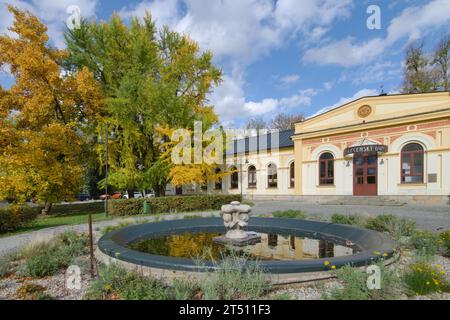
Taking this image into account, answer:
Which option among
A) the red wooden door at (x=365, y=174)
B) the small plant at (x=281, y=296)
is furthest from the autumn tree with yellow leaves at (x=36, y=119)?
the red wooden door at (x=365, y=174)

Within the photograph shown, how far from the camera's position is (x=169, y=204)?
16.7 m

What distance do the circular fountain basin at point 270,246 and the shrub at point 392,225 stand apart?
3.71 ft

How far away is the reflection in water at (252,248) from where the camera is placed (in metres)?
6.54

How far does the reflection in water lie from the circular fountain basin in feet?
0.08

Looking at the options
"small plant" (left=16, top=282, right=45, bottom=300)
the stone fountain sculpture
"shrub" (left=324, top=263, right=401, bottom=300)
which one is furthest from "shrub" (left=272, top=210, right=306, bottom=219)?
"small plant" (left=16, top=282, right=45, bottom=300)

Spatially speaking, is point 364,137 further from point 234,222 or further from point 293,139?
point 234,222

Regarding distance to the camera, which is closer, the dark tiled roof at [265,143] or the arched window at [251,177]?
the dark tiled roof at [265,143]

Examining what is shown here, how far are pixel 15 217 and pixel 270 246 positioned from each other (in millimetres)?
11244

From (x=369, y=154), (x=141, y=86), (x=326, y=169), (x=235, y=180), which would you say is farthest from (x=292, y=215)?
(x=235, y=180)

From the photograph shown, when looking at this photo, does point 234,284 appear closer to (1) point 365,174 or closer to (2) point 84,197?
(1) point 365,174

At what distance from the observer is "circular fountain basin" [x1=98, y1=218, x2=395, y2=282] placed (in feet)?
14.9

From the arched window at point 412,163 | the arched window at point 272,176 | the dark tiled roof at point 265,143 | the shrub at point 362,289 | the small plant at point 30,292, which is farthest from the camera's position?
the dark tiled roof at point 265,143

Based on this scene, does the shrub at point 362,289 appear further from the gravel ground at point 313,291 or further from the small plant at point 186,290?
the small plant at point 186,290

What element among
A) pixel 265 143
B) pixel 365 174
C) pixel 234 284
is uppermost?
pixel 265 143
